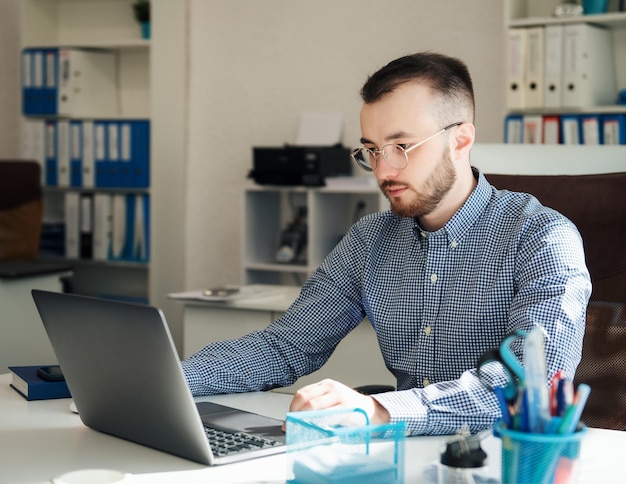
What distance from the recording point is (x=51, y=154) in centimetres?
519

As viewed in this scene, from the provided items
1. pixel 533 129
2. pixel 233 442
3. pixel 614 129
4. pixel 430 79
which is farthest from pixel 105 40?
pixel 233 442

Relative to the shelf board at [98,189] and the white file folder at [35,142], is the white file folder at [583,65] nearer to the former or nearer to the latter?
the shelf board at [98,189]

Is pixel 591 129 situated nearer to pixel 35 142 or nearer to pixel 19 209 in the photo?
pixel 19 209

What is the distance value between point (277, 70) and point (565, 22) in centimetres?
155

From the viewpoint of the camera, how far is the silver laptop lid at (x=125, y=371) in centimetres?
121

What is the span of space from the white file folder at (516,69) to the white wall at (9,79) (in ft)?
9.82

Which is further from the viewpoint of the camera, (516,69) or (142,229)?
(142,229)

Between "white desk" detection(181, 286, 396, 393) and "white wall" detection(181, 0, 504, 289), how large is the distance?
159 cm

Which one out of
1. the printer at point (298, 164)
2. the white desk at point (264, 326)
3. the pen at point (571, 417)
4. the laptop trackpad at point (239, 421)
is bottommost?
the white desk at point (264, 326)

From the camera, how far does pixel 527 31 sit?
12.5 feet

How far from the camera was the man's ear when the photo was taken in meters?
1.76

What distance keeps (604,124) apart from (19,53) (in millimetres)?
3376

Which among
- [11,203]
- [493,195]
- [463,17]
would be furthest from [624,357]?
[11,203]

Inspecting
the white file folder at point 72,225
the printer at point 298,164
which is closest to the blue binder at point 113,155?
the white file folder at point 72,225
